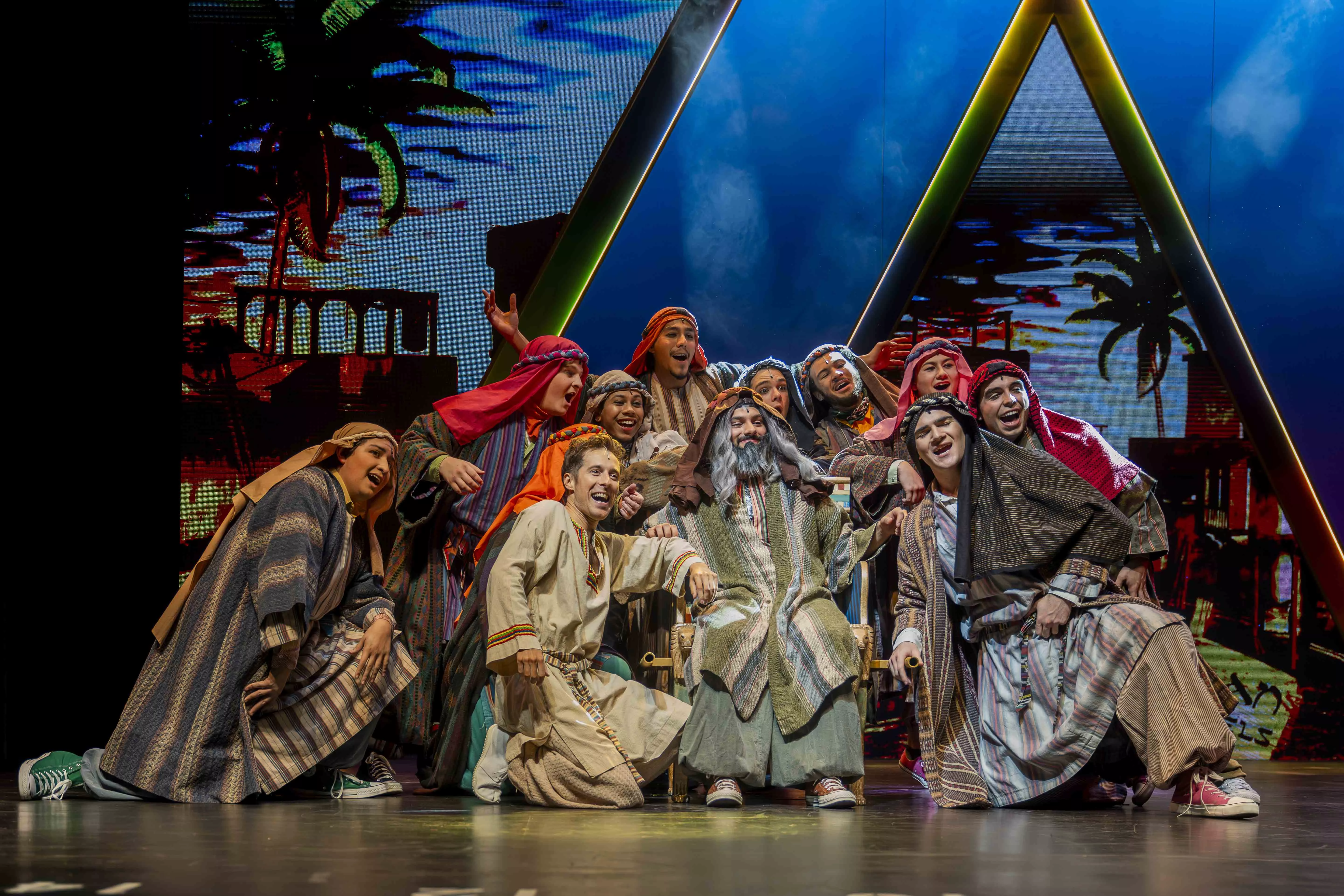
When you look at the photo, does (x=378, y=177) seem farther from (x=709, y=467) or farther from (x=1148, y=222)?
(x=1148, y=222)

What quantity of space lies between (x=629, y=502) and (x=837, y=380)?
45.5 inches

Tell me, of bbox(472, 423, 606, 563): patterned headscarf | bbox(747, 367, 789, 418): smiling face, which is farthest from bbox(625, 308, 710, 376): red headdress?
bbox(472, 423, 606, 563): patterned headscarf

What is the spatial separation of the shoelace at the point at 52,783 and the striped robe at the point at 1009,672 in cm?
269

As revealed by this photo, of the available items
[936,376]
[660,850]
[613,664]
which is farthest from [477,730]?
[936,376]

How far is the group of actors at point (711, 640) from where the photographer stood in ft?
12.7

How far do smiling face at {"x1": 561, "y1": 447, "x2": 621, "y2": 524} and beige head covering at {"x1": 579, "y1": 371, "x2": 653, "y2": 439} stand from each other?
2.38 ft

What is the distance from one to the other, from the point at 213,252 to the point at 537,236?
1472 millimetres

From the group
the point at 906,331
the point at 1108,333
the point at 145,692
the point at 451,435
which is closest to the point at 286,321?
the point at 451,435

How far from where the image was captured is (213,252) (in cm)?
583

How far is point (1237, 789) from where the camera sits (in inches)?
145

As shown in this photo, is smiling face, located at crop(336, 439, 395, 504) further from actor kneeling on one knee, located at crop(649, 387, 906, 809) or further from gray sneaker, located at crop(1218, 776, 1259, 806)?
gray sneaker, located at crop(1218, 776, 1259, 806)

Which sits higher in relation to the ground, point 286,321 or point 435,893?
point 286,321

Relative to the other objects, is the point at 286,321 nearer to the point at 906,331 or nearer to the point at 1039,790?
the point at 906,331

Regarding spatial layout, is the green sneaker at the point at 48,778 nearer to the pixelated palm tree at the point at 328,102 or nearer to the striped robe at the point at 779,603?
the striped robe at the point at 779,603
